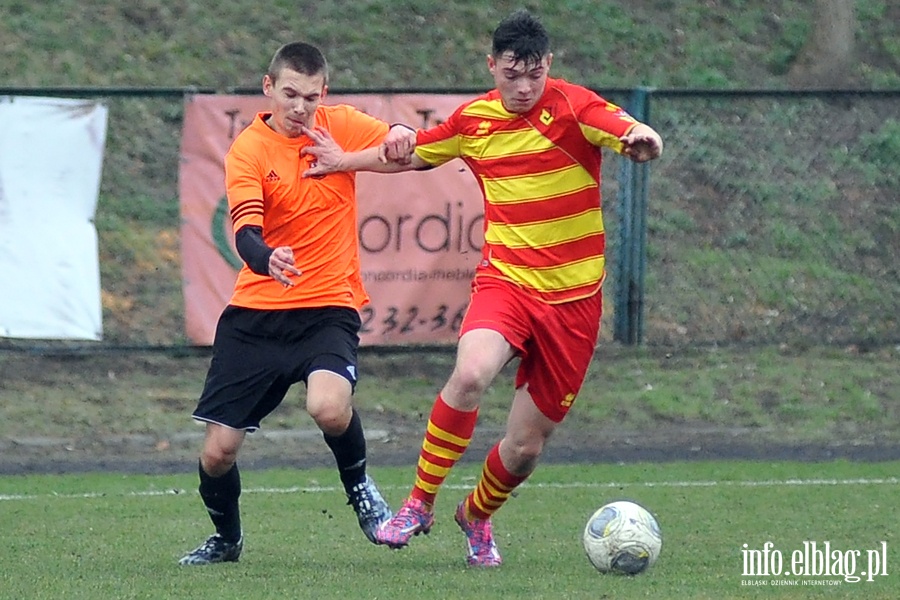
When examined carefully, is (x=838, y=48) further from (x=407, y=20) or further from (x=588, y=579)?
(x=588, y=579)

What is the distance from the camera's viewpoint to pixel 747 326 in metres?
10.9

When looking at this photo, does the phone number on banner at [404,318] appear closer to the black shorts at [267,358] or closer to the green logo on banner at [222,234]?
the green logo on banner at [222,234]

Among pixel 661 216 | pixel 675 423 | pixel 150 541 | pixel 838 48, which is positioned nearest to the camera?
pixel 150 541

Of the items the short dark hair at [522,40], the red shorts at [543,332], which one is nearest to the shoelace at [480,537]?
the red shorts at [543,332]

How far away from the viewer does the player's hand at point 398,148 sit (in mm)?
5688

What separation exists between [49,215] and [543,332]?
16.0 feet

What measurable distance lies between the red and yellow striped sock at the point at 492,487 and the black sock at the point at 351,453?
1.42 feet

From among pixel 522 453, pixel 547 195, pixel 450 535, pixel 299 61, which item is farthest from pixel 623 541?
pixel 299 61

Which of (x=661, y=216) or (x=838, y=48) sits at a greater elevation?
(x=838, y=48)

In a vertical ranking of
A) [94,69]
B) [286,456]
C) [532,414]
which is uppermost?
[94,69]

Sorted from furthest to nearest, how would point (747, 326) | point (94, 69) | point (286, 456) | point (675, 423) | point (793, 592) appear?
point (94, 69)
point (747, 326)
point (675, 423)
point (286, 456)
point (793, 592)

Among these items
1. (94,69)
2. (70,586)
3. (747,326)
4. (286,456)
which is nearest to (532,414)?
(70,586)

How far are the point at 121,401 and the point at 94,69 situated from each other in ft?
16.6

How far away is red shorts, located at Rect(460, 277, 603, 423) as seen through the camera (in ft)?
17.7
